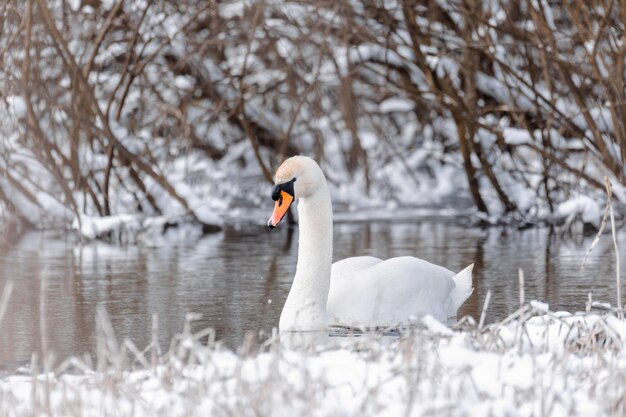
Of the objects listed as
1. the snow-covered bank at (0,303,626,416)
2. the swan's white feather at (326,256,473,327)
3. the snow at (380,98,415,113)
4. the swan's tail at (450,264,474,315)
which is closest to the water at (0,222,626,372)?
the swan's tail at (450,264,474,315)

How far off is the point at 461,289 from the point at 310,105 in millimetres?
8752

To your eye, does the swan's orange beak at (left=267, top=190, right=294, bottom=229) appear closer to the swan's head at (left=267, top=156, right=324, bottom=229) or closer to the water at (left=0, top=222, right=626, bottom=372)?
the swan's head at (left=267, top=156, right=324, bottom=229)

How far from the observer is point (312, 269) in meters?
6.79

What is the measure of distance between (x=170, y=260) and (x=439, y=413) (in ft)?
23.8

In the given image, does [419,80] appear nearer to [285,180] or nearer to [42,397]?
[285,180]

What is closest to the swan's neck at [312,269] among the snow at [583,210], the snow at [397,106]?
the snow at [583,210]

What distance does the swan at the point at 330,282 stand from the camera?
668 centimetres

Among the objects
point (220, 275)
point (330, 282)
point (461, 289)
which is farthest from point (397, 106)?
point (330, 282)

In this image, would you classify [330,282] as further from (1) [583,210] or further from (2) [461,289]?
(1) [583,210]

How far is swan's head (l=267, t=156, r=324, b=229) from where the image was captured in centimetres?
666

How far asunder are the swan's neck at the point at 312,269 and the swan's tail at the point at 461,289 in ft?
3.74

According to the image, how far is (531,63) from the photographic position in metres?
13.9

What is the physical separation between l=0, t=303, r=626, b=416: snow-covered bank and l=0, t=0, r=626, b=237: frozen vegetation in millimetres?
7064

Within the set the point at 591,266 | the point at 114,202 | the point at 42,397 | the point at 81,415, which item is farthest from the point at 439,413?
the point at 114,202
